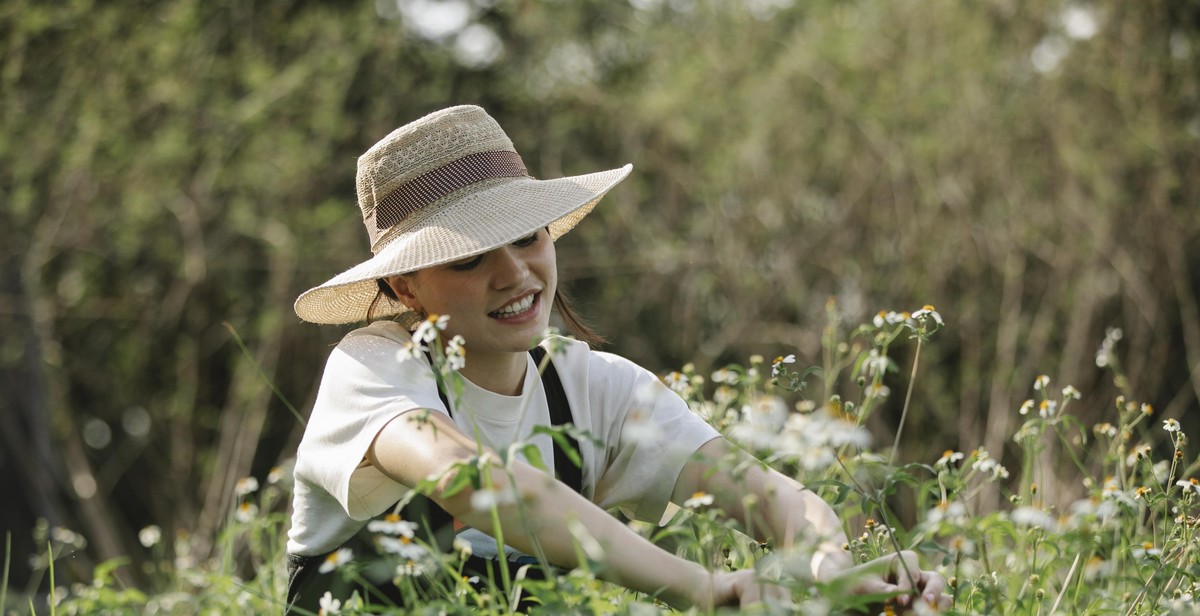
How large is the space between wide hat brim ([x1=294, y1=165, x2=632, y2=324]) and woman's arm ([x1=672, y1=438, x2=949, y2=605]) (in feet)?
1.61

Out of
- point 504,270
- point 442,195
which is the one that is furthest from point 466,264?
point 442,195

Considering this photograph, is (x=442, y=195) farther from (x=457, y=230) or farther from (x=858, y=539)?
(x=858, y=539)

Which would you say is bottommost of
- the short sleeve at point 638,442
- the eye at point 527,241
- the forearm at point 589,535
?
the short sleeve at point 638,442

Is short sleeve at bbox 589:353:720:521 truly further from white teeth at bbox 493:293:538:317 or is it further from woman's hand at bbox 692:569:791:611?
woman's hand at bbox 692:569:791:611

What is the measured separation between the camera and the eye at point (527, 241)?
7.39 ft

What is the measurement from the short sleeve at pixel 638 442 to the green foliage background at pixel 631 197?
355cm

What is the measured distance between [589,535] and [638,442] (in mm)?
718

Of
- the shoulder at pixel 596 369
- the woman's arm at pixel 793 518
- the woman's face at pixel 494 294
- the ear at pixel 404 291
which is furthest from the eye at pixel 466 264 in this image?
the woman's arm at pixel 793 518

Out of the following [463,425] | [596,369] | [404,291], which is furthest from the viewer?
[596,369]

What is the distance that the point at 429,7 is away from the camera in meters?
7.07

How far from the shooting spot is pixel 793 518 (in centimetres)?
207

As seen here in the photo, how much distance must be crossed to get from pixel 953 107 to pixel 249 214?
351 centimetres

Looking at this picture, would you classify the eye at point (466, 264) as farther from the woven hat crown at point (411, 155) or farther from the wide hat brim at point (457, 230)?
the woven hat crown at point (411, 155)

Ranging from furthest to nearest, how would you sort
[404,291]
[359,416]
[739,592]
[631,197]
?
1. [631,197]
2. [404,291]
3. [359,416]
4. [739,592]
